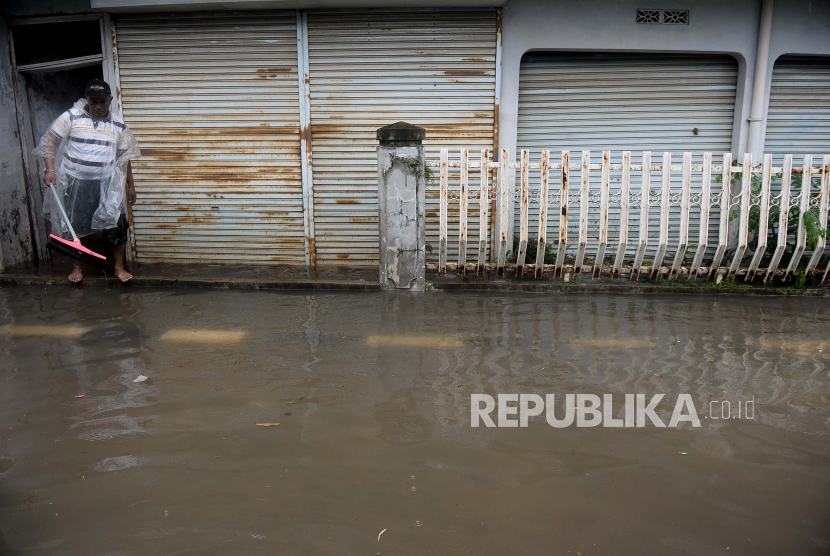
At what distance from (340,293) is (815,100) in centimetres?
655

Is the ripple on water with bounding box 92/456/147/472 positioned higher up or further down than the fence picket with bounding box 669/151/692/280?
further down

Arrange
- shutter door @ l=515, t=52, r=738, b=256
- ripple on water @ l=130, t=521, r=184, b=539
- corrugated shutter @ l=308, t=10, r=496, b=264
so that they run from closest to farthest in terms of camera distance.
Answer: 1. ripple on water @ l=130, t=521, r=184, b=539
2. corrugated shutter @ l=308, t=10, r=496, b=264
3. shutter door @ l=515, t=52, r=738, b=256

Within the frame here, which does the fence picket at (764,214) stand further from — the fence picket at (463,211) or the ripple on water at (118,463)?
the ripple on water at (118,463)

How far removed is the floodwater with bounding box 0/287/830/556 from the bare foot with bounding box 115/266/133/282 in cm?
116

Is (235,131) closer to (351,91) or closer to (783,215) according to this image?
(351,91)

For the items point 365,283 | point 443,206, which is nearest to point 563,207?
point 443,206

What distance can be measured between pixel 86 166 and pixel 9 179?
6.23ft

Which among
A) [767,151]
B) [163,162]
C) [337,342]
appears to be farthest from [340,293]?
[767,151]

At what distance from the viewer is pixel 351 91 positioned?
7.85 meters

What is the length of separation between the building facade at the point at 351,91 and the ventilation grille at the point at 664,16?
0.06 ft

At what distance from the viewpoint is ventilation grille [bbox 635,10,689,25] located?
7.84 meters

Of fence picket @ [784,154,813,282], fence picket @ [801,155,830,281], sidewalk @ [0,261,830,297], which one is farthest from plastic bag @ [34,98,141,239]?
fence picket @ [801,155,830,281]

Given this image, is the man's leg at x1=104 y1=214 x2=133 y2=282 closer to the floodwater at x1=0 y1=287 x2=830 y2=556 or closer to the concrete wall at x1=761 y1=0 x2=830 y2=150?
the floodwater at x1=0 y1=287 x2=830 y2=556

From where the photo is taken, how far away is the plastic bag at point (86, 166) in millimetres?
6664
